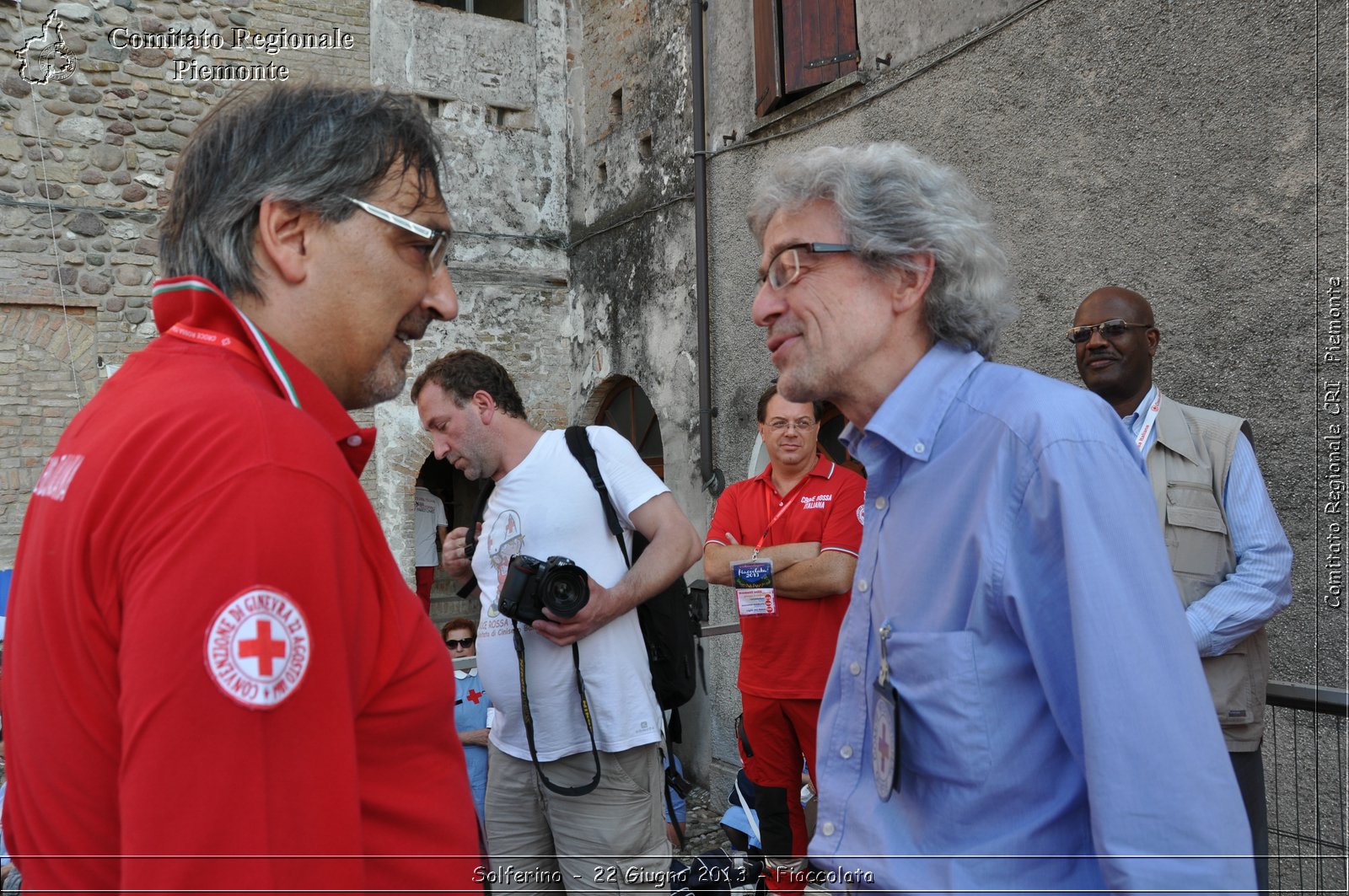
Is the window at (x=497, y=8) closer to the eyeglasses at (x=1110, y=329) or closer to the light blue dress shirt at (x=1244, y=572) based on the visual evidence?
the eyeglasses at (x=1110, y=329)

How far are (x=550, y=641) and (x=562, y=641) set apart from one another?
11 centimetres

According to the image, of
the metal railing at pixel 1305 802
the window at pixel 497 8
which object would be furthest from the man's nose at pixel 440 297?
the window at pixel 497 8

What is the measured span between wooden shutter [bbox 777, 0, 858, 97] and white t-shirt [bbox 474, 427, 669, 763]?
158 inches

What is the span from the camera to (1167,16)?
421 centimetres

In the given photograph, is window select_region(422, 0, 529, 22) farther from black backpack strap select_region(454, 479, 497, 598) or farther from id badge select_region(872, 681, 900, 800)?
id badge select_region(872, 681, 900, 800)

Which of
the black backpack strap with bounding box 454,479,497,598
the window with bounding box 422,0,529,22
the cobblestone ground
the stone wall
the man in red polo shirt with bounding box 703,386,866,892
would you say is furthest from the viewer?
the window with bounding box 422,0,529,22

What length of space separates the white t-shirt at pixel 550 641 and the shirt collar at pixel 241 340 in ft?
6.35

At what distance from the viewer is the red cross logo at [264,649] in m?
0.89

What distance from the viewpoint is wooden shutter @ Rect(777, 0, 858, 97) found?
6289 millimetres

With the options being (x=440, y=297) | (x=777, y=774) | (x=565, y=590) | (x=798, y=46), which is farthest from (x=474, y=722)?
(x=798, y=46)

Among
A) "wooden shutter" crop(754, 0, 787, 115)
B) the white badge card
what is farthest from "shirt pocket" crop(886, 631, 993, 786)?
"wooden shutter" crop(754, 0, 787, 115)

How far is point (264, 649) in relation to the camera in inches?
35.5

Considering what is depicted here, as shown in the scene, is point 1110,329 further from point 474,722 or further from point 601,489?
point 474,722

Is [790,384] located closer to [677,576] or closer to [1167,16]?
[677,576]
